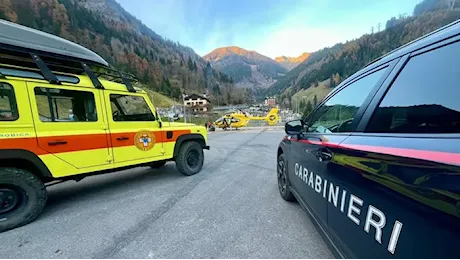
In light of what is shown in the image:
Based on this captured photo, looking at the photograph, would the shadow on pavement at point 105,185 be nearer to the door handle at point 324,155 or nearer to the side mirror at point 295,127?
the side mirror at point 295,127

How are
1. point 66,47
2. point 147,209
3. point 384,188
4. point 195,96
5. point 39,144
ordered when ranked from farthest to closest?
point 195,96 → point 66,47 → point 147,209 → point 39,144 → point 384,188

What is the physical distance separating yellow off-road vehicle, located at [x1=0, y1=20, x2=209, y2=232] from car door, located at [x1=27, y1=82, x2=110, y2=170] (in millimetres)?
11

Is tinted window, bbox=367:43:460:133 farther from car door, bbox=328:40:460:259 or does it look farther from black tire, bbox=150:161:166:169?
black tire, bbox=150:161:166:169

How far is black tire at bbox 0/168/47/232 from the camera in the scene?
276 centimetres

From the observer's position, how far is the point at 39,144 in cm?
296

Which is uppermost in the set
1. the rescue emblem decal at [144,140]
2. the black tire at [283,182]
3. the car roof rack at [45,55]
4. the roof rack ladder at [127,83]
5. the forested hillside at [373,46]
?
the forested hillside at [373,46]

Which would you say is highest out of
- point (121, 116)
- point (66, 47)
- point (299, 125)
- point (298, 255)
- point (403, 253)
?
point (66, 47)

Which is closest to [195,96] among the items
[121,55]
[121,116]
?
[121,55]

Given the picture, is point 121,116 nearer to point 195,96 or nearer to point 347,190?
point 347,190

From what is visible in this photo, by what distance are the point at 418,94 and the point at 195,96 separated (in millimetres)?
90975

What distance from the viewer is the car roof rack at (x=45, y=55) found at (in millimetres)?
2992

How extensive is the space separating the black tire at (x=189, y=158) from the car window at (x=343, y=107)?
3121 mm

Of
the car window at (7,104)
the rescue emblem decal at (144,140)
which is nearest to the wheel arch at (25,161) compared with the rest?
the car window at (7,104)

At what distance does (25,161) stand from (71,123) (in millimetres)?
755
